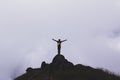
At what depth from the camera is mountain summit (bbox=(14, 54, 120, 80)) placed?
55.0m

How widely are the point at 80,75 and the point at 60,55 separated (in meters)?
8.10

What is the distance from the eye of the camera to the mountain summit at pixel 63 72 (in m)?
55.0

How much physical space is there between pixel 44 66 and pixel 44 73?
3352 mm

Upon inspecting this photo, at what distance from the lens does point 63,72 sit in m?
56.6

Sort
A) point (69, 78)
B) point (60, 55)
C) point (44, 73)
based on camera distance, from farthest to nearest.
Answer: point (60, 55) < point (44, 73) < point (69, 78)

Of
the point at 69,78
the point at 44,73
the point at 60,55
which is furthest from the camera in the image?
the point at 60,55

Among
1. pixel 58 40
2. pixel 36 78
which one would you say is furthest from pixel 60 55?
pixel 36 78

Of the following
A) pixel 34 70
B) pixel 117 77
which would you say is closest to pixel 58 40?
pixel 34 70

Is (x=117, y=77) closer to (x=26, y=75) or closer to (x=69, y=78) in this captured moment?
(x=69, y=78)

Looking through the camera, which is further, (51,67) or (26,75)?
(26,75)

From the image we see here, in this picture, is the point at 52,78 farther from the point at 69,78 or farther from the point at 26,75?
the point at 26,75

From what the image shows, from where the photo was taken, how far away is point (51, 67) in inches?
2336

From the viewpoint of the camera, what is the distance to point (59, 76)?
55.1 meters

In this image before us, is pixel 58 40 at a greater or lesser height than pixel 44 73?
greater
